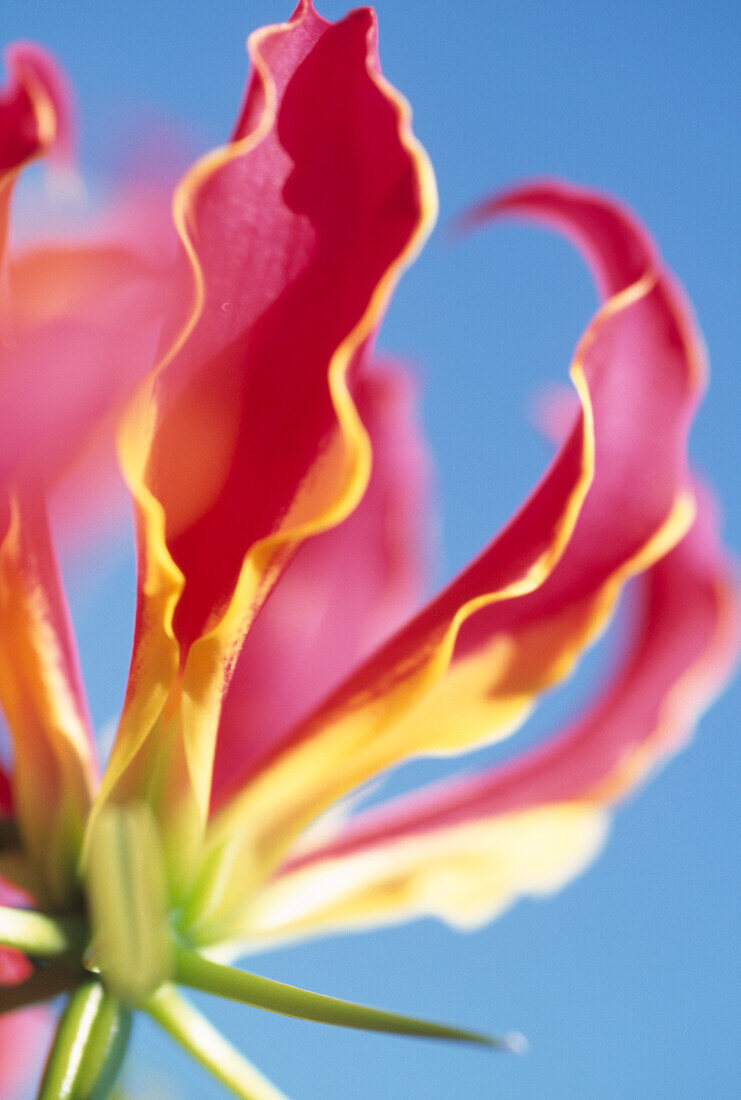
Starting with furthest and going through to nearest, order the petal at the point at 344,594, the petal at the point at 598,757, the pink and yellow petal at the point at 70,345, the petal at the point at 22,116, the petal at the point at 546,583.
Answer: the petal at the point at 598,757, the petal at the point at 344,594, the petal at the point at 546,583, the petal at the point at 22,116, the pink and yellow petal at the point at 70,345

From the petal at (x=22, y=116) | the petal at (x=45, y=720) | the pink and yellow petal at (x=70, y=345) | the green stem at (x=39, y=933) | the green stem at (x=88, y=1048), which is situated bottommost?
the green stem at (x=88, y=1048)

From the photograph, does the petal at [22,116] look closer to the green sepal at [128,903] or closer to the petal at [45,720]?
the petal at [45,720]

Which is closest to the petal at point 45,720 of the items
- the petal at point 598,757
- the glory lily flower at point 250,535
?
the glory lily flower at point 250,535

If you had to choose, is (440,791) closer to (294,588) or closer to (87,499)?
(294,588)

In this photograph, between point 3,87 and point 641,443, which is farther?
point 641,443

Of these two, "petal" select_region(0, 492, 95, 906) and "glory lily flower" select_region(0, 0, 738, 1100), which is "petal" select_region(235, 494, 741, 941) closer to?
"glory lily flower" select_region(0, 0, 738, 1100)

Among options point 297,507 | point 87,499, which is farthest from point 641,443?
point 87,499
